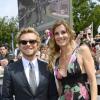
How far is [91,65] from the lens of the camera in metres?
4.68

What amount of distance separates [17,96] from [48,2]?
13.7 m

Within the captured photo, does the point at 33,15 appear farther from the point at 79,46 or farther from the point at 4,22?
the point at 4,22

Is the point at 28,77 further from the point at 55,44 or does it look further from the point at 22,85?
the point at 55,44

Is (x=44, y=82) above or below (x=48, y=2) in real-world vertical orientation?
below

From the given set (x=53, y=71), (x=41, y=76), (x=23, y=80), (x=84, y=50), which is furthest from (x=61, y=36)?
(x=23, y=80)

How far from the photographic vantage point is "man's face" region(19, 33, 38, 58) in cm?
452

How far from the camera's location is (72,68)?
469cm

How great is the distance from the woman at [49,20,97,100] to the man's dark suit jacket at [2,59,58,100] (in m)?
0.15

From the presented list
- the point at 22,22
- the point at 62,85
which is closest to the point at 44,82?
the point at 62,85

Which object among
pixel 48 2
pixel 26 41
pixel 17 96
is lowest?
pixel 17 96

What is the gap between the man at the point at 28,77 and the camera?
4.49 meters

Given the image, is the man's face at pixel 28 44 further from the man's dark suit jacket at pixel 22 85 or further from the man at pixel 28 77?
the man's dark suit jacket at pixel 22 85

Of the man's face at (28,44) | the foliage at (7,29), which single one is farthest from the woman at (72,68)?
the foliage at (7,29)

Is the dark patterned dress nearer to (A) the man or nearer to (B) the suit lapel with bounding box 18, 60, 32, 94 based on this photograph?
(A) the man
